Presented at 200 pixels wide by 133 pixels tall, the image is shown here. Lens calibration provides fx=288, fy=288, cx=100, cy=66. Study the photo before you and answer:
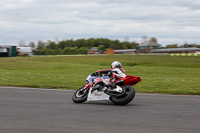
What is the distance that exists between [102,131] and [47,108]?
122 inches

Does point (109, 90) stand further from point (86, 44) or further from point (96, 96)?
point (86, 44)

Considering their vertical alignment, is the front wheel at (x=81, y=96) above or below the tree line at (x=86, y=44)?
below

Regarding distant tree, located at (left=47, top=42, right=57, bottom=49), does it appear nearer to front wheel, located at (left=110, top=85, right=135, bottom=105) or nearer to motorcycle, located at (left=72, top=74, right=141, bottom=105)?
motorcycle, located at (left=72, top=74, right=141, bottom=105)

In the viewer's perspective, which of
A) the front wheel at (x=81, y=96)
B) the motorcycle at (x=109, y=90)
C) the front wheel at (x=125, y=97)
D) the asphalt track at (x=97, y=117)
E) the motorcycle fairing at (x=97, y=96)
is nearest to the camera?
the asphalt track at (x=97, y=117)

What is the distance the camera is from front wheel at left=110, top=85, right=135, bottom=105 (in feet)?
27.8

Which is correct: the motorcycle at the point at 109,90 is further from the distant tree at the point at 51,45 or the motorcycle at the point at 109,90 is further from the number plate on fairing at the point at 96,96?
the distant tree at the point at 51,45

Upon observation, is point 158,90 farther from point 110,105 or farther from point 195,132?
point 195,132

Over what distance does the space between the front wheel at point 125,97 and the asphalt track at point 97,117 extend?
21 centimetres

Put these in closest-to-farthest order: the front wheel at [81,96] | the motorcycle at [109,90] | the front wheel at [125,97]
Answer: the front wheel at [125,97] → the motorcycle at [109,90] → the front wheel at [81,96]

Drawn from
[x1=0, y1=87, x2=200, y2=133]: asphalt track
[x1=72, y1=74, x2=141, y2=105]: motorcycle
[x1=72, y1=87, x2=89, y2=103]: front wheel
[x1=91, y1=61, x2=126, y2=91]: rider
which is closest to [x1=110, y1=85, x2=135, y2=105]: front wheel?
[x1=72, y1=74, x2=141, y2=105]: motorcycle

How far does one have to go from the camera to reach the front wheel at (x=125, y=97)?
8477mm

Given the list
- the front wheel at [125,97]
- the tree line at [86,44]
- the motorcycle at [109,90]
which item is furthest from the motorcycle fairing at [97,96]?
the tree line at [86,44]

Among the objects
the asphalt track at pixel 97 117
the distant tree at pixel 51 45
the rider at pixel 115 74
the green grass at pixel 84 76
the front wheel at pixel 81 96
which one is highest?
the distant tree at pixel 51 45

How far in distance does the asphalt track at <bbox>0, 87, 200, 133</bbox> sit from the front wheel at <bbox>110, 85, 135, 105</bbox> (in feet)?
0.67
